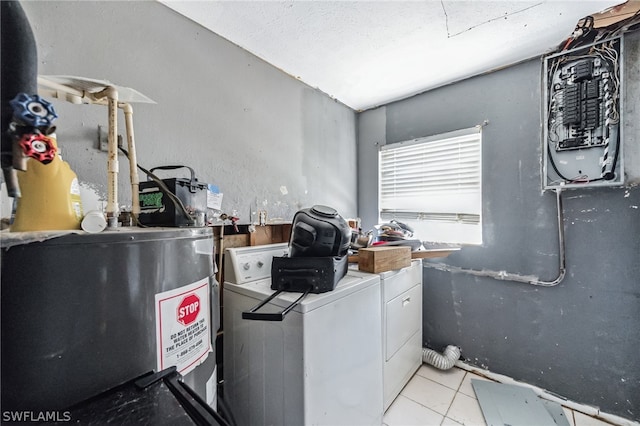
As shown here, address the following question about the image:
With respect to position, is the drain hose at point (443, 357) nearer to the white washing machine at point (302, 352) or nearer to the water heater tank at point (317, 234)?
the white washing machine at point (302, 352)

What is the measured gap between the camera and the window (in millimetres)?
2018

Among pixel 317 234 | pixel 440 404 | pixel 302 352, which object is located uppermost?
pixel 317 234

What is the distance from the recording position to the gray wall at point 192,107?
105 centimetres

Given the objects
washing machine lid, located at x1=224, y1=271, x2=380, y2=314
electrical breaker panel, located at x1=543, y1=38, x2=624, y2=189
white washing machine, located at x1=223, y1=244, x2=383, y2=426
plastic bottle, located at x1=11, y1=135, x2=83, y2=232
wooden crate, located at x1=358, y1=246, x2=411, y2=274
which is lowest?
white washing machine, located at x1=223, y1=244, x2=383, y2=426

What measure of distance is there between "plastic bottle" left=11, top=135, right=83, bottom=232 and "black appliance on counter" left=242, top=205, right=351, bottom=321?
2.42 ft

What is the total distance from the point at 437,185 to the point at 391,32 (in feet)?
4.07

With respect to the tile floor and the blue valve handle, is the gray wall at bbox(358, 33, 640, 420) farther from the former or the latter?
the blue valve handle


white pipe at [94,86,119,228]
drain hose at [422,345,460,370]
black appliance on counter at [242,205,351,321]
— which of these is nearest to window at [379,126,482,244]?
drain hose at [422,345,460,370]

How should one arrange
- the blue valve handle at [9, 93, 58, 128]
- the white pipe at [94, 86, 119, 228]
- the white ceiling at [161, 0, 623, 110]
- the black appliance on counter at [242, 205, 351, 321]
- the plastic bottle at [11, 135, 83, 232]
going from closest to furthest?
the blue valve handle at [9, 93, 58, 128], the plastic bottle at [11, 135, 83, 232], the white pipe at [94, 86, 119, 228], the black appliance on counter at [242, 205, 351, 321], the white ceiling at [161, 0, 623, 110]

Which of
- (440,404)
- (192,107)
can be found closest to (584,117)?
(440,404)

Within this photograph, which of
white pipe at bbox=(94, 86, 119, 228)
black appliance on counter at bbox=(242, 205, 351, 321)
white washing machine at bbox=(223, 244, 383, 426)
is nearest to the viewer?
white pipe at bbox=(94, 86, 119, 228)

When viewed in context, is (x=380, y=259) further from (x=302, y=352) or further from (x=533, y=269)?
(x=533, y=269)

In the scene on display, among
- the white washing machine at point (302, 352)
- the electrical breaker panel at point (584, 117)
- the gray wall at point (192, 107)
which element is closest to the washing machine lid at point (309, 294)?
the white washing machine at point (302, 352)

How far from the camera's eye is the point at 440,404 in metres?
1.65
